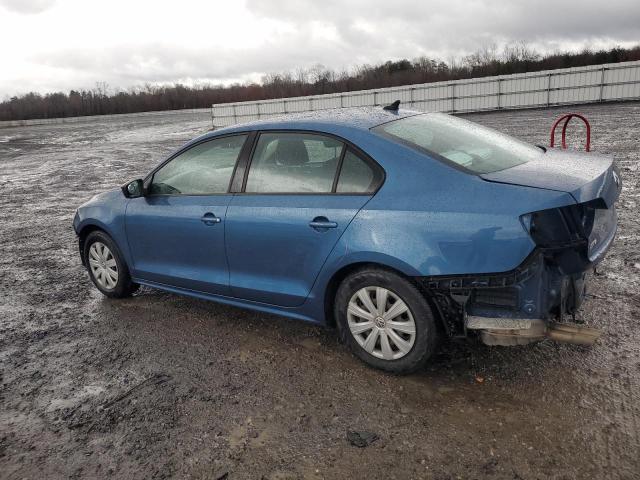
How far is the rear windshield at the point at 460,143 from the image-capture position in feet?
11.1

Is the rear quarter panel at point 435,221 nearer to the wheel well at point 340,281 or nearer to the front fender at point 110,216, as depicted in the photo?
the wheel well at point 340,281

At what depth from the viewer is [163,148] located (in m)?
20.0

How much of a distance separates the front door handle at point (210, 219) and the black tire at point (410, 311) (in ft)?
3.62

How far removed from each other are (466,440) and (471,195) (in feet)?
4.20

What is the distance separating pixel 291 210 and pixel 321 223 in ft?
0.90

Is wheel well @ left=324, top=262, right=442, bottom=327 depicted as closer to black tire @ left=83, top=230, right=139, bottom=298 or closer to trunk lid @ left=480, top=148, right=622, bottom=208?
trunk lid @ left=480, top=148, right=622, bottom=208

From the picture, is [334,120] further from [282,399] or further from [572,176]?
[282,399]

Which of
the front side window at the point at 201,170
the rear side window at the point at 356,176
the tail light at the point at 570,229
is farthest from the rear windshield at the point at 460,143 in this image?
the front side window at the point at 201,170

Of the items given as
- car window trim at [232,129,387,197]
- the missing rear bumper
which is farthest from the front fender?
the missing rear bumper

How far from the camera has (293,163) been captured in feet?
12.6

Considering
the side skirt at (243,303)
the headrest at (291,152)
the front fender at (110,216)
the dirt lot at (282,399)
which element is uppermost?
the headrest at (291,152)

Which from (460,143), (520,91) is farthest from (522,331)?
(520,91)

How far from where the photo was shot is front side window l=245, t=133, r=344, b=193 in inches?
142

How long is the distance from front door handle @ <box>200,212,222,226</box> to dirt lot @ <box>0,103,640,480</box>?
0.87 metres
